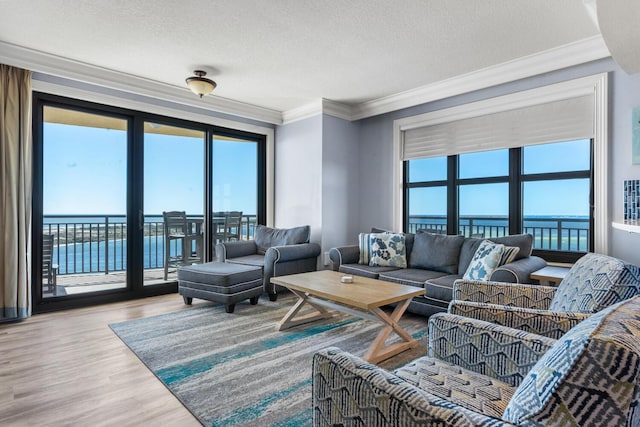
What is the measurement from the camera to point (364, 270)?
3762 mm

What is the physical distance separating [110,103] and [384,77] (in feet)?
10.2

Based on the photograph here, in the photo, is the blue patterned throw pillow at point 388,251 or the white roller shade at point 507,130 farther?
the blue patterned throw pillow at point 388,251

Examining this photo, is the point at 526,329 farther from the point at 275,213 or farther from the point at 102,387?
the point at 275,213

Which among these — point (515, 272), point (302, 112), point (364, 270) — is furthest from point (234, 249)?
point (515, 272)

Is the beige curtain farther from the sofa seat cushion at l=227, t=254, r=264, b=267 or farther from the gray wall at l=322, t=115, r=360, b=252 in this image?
the gray wall at l=322, t=115, r=360, b=252

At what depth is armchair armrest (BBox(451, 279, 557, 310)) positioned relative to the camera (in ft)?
6.85

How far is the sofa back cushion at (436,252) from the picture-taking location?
358 centimetres

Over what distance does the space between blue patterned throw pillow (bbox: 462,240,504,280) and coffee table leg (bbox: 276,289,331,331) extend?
53.7 inches

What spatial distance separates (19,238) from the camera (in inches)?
129

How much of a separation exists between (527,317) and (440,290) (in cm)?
156

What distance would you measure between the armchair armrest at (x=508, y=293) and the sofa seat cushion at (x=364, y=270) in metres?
1.36

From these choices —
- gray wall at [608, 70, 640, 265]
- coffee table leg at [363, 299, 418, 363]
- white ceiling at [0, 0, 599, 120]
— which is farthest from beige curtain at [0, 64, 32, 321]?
gray wall at [608, 70, 640, 265]

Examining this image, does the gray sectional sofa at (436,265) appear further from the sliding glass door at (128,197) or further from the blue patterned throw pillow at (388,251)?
the sliding glass door at (128,197)

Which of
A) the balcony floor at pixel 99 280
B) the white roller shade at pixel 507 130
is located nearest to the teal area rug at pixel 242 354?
the balcony floor at pixel 99 280
